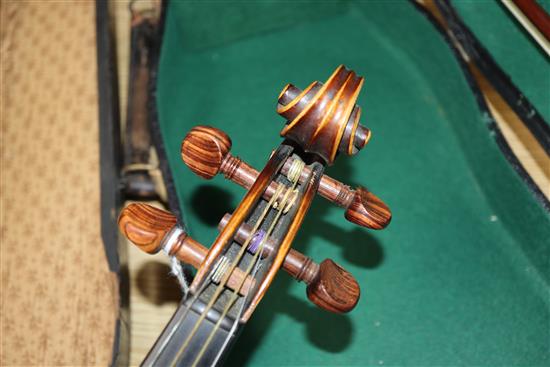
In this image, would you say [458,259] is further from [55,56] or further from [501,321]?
[55,56]

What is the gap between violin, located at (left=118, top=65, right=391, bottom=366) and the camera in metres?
0.78

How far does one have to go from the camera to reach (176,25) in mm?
1524

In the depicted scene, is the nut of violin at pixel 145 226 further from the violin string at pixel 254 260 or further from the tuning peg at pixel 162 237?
the violin string at pixel 254 260

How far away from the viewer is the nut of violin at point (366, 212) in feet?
3.07

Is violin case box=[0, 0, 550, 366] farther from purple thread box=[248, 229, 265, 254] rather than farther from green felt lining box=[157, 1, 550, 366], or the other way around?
purple thread box=[248, 229, 265, 254]

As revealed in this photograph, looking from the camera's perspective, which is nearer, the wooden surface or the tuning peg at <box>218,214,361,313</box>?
the tuning peg at <box>218,214,361,313</box>

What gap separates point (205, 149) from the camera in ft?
2.94

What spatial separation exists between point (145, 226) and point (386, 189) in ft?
2.79

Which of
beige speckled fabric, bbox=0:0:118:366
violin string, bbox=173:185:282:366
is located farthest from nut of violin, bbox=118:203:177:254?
beige speckled fabric, bbox=0:0:118:366

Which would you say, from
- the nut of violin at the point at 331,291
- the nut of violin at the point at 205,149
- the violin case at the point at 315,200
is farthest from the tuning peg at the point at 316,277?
the violin case at the point at 315,200

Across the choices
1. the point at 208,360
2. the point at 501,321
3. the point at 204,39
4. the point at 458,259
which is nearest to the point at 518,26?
the point at 458,259

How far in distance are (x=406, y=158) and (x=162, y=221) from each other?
90 centimetres

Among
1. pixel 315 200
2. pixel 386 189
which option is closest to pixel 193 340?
pixel 315 200

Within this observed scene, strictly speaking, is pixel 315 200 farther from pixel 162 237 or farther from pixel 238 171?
pixel 162 237
